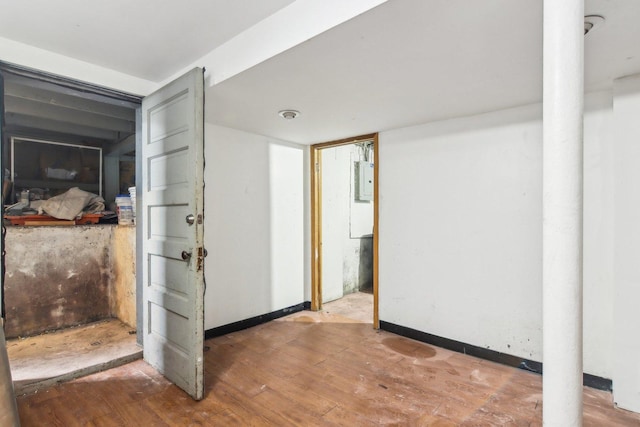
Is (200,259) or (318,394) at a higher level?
(200,259)

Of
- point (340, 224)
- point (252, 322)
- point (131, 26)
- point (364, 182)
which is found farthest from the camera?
point (364, 182)

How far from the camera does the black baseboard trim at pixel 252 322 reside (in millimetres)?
3081

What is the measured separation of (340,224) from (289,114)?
2024 millimetres

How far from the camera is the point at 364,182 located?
475cm

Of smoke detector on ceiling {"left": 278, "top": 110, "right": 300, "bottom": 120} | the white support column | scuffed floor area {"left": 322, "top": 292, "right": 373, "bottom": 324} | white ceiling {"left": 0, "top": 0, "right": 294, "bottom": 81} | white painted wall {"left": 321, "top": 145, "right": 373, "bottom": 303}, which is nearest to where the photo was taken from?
the white support column

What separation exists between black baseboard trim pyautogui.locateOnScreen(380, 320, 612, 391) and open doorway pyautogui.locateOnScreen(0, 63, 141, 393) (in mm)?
2334

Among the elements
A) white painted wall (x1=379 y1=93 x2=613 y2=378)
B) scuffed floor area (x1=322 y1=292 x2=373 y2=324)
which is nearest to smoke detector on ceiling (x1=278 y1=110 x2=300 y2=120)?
white painted wall (x1=379 y1=93 x2=613 y2=378)

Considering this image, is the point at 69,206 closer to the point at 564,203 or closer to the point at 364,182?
the point at 364,182

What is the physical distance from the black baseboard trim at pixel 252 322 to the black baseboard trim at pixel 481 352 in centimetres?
108

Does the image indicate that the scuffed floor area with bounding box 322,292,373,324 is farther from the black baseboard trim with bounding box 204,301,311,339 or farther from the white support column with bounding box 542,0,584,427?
the white support column with bounding box 542,0,584,427

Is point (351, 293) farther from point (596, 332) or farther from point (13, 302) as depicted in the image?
point (13, 302)

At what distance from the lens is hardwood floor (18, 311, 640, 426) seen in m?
1.87

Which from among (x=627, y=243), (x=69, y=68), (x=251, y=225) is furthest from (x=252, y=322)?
(x=627, y=243)

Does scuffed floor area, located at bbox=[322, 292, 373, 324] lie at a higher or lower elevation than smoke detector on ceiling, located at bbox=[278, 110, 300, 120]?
lower
